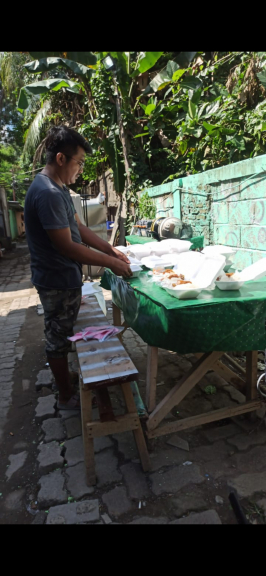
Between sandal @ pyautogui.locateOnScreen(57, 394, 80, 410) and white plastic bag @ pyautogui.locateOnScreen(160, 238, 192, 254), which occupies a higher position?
white plastic bag @ pyautogui.locateOnScreen(160, 238, 192, 254)

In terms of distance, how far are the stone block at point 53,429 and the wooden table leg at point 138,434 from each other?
711 millimetres

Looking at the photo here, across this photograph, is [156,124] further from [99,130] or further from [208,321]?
[208,321]

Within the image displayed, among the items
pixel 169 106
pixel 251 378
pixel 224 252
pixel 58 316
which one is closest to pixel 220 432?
pixel 251 378

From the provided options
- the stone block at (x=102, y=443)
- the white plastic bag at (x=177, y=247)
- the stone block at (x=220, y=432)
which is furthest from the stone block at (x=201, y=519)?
the white plastic bag at (x=177, y=247)

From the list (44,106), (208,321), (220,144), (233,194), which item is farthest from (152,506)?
(44,106)

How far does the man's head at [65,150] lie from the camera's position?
2.44m

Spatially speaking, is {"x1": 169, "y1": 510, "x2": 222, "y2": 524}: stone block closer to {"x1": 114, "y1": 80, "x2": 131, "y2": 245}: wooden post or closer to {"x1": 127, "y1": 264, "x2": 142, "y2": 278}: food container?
{"x1": 127, "y1": 264, "x2": 142, "y2": 278}: food container

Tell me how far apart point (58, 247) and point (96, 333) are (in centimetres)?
67

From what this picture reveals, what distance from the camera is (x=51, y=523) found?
1.84 metres

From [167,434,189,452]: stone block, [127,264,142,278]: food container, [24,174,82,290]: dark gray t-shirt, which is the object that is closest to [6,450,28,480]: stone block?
[167,434,189,452]: stone block

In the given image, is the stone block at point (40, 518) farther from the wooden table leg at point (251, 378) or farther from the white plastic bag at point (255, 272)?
the white plastic bag at point (255, 272)

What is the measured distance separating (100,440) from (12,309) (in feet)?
14.3

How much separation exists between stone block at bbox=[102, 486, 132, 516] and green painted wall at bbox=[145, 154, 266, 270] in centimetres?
304

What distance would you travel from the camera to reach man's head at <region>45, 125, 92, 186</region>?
→ 2436 mm
